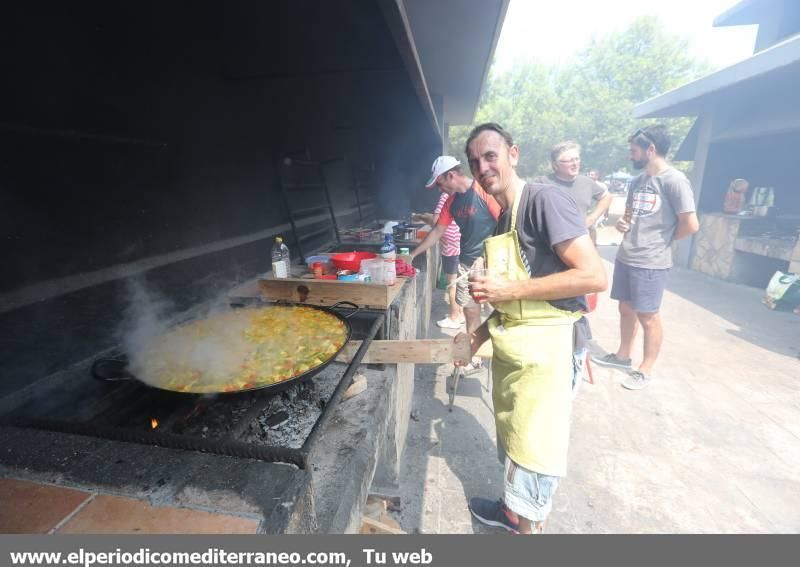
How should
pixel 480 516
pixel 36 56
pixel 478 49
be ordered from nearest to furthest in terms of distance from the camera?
pixel 36 56 < pixel 480 516 < pixel 478 49

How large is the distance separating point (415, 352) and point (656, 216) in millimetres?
3386

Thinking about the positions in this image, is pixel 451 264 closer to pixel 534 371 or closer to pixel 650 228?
pixel 650 228

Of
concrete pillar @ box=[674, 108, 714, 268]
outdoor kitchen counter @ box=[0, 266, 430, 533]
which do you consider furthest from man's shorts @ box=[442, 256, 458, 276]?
concrete pillar @ box=[674, 108, 714, 268]

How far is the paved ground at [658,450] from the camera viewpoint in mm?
2674

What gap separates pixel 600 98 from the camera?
35812 mm

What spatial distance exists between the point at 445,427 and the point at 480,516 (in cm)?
108

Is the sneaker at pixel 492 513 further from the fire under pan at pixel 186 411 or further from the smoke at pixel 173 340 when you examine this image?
the smoke at pixel 173 340

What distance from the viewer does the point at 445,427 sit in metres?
3.71

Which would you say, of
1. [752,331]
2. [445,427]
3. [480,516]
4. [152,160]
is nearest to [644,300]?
[445,427]

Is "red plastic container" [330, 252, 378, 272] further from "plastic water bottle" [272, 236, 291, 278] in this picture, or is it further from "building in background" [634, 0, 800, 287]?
"building in background" [634, 0, 800, 287]

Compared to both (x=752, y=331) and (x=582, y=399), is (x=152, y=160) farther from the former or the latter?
(x=752, y=331)

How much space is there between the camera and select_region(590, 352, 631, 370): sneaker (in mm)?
4770

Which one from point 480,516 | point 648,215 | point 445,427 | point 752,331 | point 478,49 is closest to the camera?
point 480,516

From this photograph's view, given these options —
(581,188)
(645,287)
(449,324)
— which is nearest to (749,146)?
Answer: (581,188)
